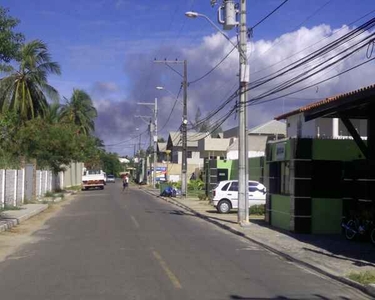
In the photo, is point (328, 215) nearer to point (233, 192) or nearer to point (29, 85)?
point (233, 192)

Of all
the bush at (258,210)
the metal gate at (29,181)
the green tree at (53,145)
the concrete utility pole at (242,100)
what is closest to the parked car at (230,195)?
the bush at (258,210)

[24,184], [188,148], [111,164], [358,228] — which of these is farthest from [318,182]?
[111,164]

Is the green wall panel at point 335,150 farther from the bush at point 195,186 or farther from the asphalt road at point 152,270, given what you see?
the bush at point 195,186

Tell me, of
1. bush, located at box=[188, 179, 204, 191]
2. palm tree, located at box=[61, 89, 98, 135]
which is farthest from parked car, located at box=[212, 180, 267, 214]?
palm tree, located at box=[61, 89, 98, 135]

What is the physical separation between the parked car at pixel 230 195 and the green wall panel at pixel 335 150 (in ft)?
30.9

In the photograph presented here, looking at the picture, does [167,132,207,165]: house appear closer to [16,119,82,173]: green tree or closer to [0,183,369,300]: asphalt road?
[16,119,82,173]: green tree

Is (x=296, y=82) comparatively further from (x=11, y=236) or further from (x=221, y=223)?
(x=11, y=236)

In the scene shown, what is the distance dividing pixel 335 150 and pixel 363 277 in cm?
961

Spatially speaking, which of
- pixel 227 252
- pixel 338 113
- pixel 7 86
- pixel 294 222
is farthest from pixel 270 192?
pixel 7 86

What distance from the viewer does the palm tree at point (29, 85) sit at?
4056cm

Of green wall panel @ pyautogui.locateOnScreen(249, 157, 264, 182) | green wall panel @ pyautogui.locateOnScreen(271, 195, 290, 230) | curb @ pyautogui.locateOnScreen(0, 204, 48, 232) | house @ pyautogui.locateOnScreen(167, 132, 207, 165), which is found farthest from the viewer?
house @ pyautogui.locateOnScreen(167, 132, 207, 165)

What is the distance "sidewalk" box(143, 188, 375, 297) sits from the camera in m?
12.8

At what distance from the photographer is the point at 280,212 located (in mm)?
22328

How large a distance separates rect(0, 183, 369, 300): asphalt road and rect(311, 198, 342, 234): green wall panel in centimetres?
305
